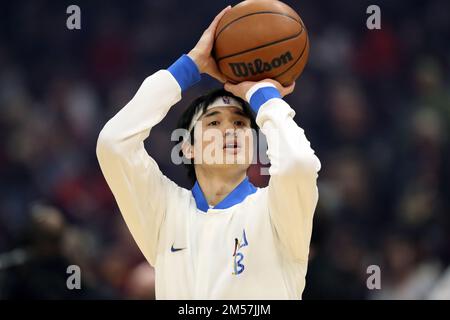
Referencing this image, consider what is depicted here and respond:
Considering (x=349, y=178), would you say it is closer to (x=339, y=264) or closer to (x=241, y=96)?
(x=339, y=264)

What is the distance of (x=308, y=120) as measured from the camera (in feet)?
23.3

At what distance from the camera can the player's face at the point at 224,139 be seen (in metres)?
3.69

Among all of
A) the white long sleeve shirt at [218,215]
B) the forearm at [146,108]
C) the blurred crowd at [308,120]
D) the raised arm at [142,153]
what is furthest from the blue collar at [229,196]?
the blurred crowd at [308,120]

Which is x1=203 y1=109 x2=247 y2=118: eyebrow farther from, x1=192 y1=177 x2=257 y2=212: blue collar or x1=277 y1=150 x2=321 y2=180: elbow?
x1=277 y1=150 x2=321 y2=180: elbow

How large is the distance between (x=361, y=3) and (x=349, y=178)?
168 centimetres

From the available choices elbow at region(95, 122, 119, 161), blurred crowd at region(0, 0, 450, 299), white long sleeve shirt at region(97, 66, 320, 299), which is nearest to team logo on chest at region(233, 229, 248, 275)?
white long sleeve shirt at region(97, 66, 320, 299)

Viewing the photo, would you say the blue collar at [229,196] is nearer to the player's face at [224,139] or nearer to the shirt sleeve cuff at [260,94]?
the player's face at [224,139]

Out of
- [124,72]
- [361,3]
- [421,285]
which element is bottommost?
[421,285]

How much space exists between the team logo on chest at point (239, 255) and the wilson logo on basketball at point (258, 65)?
2.31 feet

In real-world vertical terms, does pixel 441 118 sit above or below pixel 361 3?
below

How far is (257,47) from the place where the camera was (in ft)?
11.9

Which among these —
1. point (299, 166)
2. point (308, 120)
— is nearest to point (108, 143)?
point (299, 166)

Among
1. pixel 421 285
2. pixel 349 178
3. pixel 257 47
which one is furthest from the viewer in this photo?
pixel 349 178
